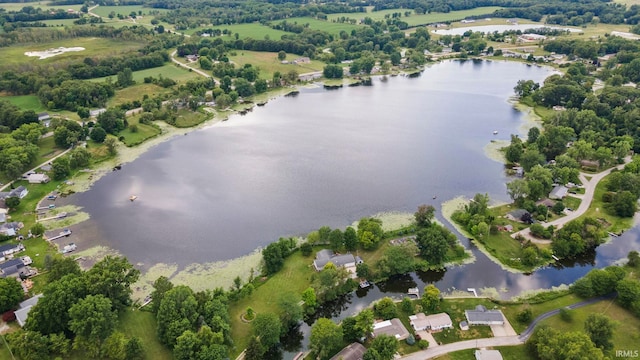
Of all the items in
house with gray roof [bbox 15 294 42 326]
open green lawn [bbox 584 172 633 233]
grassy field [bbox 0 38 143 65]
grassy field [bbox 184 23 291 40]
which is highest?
grassy field [bbox 184 23 291 40]

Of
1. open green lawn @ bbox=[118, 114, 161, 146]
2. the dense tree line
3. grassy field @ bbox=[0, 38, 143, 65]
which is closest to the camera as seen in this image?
the dense tree line

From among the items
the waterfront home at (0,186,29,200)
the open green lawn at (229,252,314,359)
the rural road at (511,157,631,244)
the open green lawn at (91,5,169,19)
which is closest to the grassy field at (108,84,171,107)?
the waterfront home at (0,186,29,200)

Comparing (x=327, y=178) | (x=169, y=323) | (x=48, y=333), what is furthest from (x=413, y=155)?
(x=48, y=333)

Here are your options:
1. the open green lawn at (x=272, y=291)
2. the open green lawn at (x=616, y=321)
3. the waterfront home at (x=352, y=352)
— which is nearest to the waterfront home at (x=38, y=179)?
the open green lawn at (x=272, y=291)

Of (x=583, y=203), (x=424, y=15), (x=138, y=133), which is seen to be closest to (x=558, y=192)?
(x=583, y=203)

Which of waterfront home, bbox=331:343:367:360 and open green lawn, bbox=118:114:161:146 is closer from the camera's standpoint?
waterfront home, bbox=331:343:367:360

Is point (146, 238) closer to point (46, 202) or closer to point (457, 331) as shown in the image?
point (46, 202)

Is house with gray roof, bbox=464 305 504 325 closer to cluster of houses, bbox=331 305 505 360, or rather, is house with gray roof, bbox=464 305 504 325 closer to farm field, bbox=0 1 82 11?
cluster of houses, bbox=331 305 505 360
